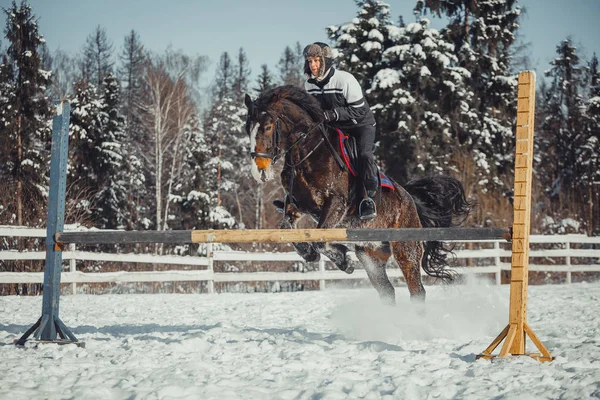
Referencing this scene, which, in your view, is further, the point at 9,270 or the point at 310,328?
the point at 9,270

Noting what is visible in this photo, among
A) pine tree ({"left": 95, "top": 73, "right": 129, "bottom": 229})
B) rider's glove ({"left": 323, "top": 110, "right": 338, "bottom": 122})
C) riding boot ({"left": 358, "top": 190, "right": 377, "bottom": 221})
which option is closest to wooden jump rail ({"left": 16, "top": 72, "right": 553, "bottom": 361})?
riding boot ({"left": 358, "top": 190, "right": 377, "bottom": 221})

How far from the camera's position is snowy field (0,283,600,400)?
315 centimetres

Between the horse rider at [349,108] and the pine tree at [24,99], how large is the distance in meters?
15.4

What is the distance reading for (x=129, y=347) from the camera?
4.61 m

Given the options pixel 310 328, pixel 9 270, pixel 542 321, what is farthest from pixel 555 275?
pixel 9 270

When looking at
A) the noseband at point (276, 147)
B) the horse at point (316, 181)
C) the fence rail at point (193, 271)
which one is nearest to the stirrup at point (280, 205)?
the horse at point (316, 181)

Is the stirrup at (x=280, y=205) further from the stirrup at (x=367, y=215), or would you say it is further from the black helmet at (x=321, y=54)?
the black helmet at (x=321, y=54)

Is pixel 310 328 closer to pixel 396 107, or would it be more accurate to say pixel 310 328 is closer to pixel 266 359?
→ pixel 266 359

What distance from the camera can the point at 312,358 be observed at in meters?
3.98

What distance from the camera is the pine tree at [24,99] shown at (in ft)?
60.0

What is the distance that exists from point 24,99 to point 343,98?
16.9 m

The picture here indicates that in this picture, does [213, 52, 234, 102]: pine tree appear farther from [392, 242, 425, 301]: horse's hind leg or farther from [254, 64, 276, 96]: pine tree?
[392, 242, 425, 301]: horse's hind leg

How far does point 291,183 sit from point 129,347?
2061 millimetres

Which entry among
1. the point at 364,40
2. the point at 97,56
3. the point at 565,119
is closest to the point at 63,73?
the point at 97,56
